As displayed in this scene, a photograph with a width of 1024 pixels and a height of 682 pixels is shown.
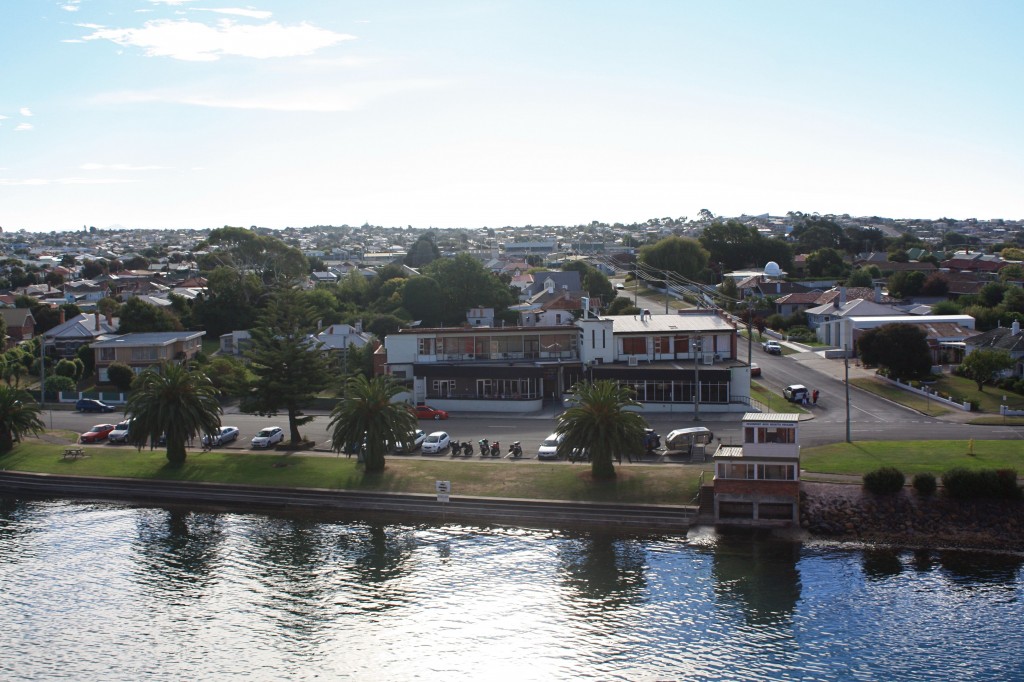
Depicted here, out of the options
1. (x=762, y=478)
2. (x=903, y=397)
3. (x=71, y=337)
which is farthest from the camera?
(x=71, y=337)

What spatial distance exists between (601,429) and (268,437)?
1894cm

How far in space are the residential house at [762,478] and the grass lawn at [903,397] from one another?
15692 mm

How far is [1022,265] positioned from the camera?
11962 centimetres

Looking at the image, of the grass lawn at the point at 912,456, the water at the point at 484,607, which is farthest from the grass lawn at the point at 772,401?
the water at the point at 484,607

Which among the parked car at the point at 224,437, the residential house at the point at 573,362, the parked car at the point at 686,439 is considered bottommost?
the parked car at the point at 224,437

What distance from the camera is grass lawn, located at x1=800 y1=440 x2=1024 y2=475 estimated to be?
39.2 meters

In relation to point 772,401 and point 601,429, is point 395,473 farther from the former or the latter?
point 772,401

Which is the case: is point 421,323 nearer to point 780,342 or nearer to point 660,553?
point 780,342

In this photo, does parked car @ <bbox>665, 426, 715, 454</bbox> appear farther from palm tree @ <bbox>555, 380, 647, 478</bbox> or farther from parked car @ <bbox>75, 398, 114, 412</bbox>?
parked car @ <bbox>75, 398, 114, 412</bbox>

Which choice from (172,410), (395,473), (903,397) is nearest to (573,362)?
(395,473)

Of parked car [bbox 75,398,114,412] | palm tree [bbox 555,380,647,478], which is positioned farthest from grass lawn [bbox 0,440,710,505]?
parked car [bbox 75,398,114,412]

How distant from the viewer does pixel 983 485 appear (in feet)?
121

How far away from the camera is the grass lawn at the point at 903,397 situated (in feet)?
164

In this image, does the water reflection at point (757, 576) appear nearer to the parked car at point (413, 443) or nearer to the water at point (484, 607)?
the water at point (484, 607)
